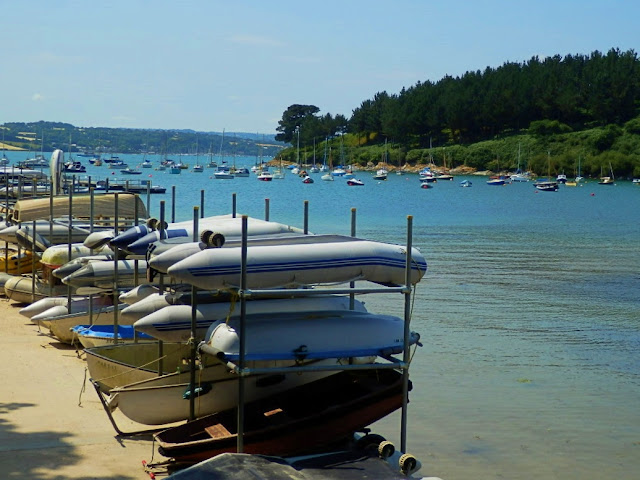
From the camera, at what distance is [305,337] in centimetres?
1188

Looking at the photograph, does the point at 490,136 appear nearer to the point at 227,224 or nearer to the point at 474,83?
the point at 474,83

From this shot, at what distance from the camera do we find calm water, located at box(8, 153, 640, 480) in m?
14.6

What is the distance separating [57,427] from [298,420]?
12.2 feet

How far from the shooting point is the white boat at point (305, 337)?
11.6m

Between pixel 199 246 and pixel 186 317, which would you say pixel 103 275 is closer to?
pixel 186 317

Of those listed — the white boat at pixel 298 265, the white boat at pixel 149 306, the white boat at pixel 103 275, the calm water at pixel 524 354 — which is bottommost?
the calm water at pixel 524 354

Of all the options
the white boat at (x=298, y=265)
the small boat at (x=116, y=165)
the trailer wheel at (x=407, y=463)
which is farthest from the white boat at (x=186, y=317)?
the small boat at (x=116, y=165)

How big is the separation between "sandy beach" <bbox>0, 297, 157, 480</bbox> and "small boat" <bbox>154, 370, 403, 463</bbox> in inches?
27.7

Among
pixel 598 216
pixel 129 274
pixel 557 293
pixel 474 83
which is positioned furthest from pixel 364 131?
pixel 129 274

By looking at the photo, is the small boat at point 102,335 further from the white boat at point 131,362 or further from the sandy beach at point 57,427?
the white boat at point 131,362

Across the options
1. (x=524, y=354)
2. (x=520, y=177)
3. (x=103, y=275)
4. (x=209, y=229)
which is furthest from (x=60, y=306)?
(x=520, y=177)

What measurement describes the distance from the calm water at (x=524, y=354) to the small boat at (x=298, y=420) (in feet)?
6.01

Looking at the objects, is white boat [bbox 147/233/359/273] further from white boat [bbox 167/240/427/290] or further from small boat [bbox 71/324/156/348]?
small boat [bbox 71/324/156/348]

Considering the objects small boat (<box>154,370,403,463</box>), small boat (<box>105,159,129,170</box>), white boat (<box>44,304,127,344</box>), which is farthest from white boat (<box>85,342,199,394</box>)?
small boat (<box>105,159,129,170</box>)
